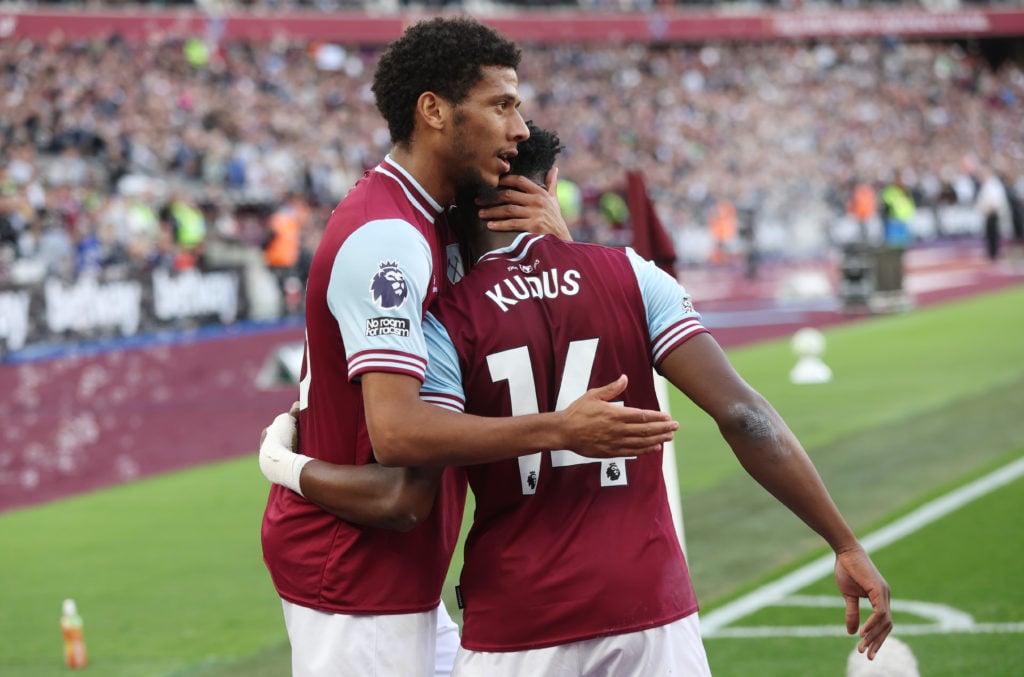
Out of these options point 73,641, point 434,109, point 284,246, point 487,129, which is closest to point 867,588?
point 487,129

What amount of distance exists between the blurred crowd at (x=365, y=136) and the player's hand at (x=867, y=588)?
18682 mm

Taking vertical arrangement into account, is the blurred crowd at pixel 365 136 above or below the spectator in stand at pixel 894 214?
above

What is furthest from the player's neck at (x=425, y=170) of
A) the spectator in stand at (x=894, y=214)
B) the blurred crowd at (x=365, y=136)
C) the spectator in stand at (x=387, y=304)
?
the spectator in stand at (x=894, y=214)

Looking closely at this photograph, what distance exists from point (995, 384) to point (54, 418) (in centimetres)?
1017

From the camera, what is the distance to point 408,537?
11.5ft

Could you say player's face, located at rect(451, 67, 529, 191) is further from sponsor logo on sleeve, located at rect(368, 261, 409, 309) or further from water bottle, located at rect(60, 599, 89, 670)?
water bottle, located at rect(60, 599, 89, 670)

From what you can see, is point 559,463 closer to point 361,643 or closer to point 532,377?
point 532,377

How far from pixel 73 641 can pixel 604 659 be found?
14.3 feet

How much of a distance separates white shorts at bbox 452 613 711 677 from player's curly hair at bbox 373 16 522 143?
1.24 meters

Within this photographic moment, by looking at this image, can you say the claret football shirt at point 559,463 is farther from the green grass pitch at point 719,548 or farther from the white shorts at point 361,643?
the green grass pitch at point 719,548

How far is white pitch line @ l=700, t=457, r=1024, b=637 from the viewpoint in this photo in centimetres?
725

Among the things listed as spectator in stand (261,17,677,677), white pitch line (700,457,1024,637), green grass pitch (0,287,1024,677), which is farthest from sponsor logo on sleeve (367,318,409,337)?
white pitch line (700,457,1024,637)

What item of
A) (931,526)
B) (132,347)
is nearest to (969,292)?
(132,347)

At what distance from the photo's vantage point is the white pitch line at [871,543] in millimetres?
7250
